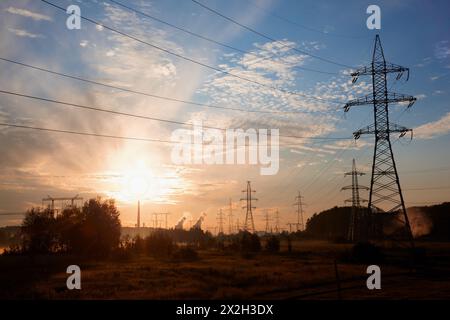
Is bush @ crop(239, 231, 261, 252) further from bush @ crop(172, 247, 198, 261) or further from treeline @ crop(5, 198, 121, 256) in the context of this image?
treeline @ crop(5, 198, 121, 256)

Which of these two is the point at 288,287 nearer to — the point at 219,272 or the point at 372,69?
the point at 219,272

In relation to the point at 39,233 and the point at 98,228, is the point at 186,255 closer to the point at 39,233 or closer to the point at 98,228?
the point at 98,228

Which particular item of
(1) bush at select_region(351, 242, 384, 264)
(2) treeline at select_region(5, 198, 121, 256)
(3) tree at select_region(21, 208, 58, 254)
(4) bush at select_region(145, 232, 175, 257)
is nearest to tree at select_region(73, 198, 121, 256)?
(2) treeline at select_region(5, 198, 121, 256)

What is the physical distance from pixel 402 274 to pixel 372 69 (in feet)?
87.1

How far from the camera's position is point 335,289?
1457 inches

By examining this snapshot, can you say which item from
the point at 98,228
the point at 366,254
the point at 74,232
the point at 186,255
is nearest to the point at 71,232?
the point at 74,232

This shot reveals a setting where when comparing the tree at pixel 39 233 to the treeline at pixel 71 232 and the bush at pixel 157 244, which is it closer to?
the treeline at pixel 71 232

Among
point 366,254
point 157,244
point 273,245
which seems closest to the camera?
point 366,254

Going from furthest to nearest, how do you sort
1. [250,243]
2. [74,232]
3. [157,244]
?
[157,244]
[250,243]
[74,232]

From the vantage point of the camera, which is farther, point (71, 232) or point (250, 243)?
point (250, 243)

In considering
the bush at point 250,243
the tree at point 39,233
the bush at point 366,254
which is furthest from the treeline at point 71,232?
the bush at point 366,254

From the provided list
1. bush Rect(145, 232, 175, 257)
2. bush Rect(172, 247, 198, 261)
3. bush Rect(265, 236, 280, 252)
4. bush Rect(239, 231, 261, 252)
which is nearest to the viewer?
bush Rect(172, 247, 198, 261)

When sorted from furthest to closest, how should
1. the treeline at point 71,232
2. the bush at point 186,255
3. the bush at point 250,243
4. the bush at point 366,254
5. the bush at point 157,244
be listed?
the bush at point 157,244 → the bush at point 250,243 → the treeline at point 71,232 → the bush at point 186,255 → the bush at point 366,254

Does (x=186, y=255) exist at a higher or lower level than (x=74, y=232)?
lower
